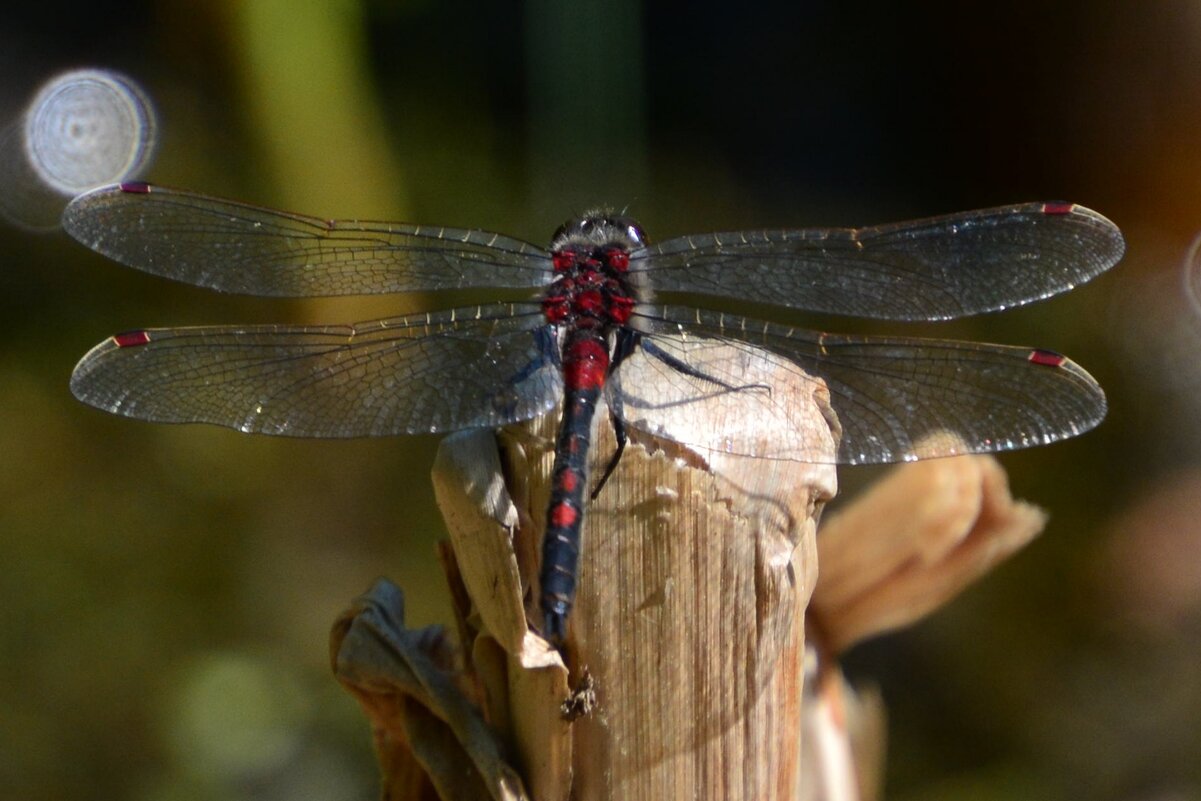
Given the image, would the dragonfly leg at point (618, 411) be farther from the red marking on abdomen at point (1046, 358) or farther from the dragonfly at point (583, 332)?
the red marking on abdomen at point (1046, 358)

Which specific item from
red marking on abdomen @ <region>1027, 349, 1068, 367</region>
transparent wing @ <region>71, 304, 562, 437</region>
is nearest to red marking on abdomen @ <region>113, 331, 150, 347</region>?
transparent wing @ <region>71, 304, 562, 437</region>

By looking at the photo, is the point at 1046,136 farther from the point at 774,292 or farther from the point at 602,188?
the point at 774,292

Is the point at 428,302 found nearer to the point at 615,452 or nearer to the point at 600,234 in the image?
the point at 600,234

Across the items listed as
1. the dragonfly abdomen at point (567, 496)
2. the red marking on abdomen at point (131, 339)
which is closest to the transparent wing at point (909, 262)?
the dragonfly abdomen at point (567, 496)

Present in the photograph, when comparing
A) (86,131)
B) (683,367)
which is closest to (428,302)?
(86,131)

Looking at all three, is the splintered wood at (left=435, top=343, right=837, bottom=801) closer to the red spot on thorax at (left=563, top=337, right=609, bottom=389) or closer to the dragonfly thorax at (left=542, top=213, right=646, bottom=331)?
the red spot on thorax at (left=563, top=337, right=609, bottom=389)

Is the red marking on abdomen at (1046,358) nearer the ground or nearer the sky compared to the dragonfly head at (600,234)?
nearer the ground
